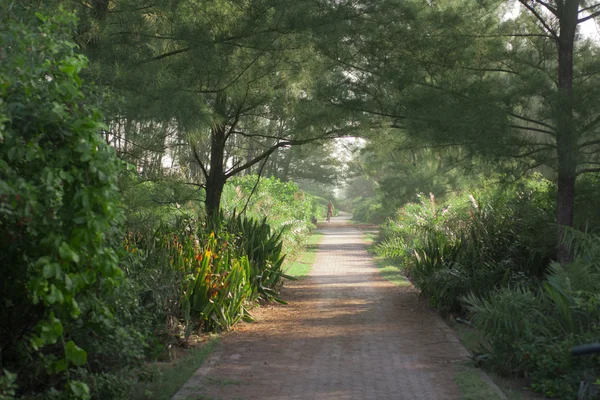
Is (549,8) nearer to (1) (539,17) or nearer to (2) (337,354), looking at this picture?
(1) (539,17)

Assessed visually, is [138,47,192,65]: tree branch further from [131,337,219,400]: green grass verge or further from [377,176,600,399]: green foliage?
[377,176,600,399]: green foliage

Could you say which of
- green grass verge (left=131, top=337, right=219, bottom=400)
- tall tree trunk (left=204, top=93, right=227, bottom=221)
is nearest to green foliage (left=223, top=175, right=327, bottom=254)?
tall tree trunk (left=204, top=93, right=227, bottom=221)

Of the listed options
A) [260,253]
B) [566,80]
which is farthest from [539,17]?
[260,253]

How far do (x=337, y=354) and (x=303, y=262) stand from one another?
13.7 meters

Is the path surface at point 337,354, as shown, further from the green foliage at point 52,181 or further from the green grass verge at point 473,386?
the green foliage at point 52,181

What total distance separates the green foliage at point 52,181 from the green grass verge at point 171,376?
1.43m

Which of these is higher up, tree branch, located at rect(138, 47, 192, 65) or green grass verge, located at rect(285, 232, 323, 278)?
tree branch, located at rect(138, 47, 192, 65)

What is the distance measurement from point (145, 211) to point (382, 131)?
4.50 m

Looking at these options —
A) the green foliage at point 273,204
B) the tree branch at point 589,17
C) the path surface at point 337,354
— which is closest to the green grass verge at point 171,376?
the path surface at point 337,354

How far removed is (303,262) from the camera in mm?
22156

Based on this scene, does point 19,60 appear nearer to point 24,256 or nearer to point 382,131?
point 24,256

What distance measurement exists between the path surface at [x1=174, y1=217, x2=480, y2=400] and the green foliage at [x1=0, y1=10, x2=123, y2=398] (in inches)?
87.0

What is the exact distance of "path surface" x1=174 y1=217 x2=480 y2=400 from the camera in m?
6.67

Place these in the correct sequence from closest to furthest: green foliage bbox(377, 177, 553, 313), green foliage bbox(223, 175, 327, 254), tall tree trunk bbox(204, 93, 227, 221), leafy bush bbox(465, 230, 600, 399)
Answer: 1. leafy bush bbox(465, 230, 600, 399)
2. green foliage bbox(377, 177, 553, 313)
3. tall tree trunk bbox(204, 93, 227, 221)
4. green foliage bbox(223, 175, 327, 254)
